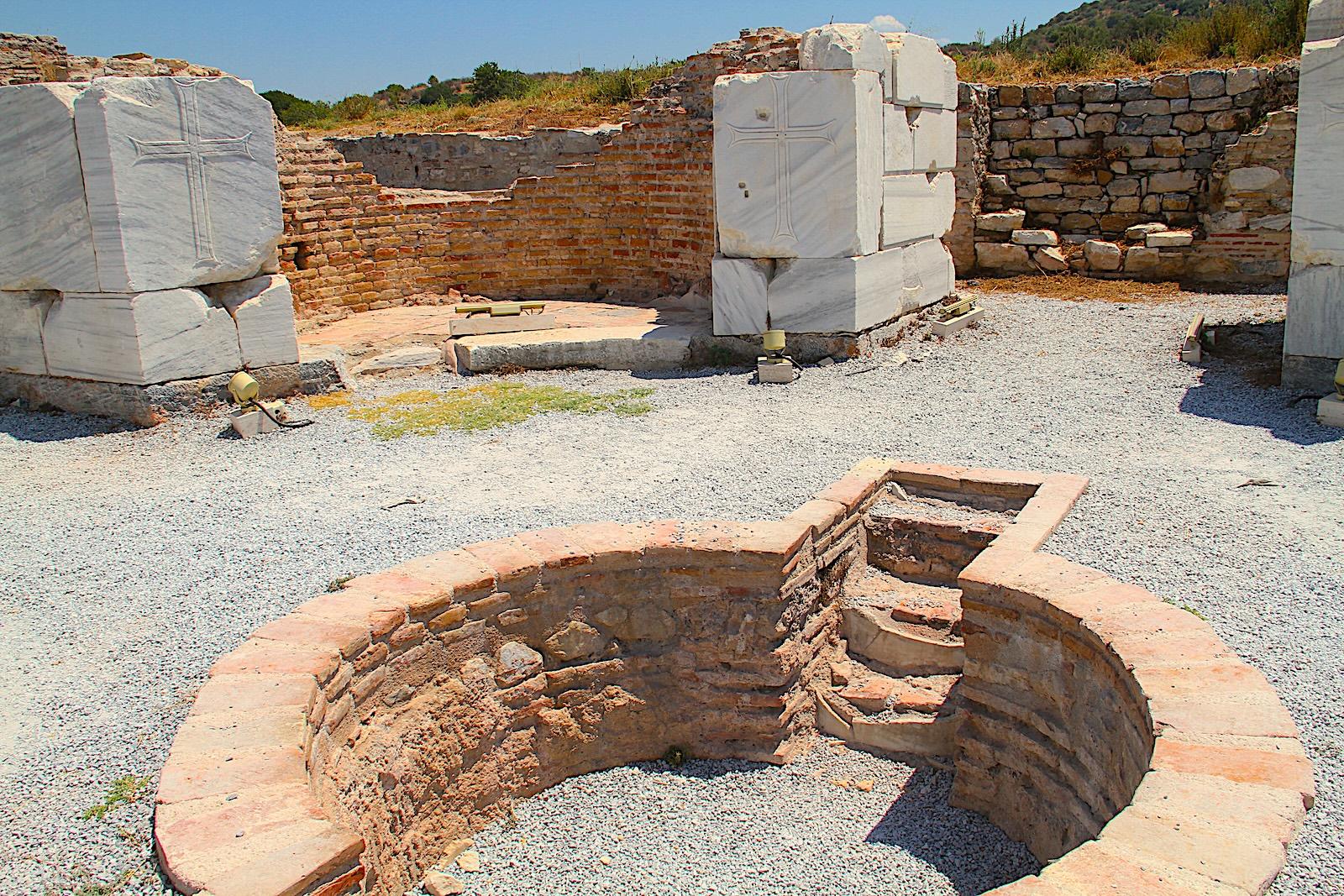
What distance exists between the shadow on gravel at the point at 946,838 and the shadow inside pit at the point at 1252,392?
3218 mm

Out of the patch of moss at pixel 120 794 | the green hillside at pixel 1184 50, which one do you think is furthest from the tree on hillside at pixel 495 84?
the patch of moss at pixel 120 794

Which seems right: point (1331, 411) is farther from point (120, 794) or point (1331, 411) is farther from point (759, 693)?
point (120, 794)

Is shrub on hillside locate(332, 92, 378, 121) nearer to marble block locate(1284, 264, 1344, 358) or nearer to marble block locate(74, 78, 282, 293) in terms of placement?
marble block locate(74, 78, 282, 293)

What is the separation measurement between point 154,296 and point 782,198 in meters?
4.76

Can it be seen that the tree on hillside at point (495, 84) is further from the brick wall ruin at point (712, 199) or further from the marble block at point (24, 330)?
the marble block at point (24, 330)

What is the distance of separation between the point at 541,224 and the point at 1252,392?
737 cm

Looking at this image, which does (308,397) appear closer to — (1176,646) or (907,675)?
(907,675)

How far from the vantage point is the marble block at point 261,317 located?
7793 mm

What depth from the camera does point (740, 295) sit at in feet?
29.1

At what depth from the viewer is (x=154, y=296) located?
7320 millimetres

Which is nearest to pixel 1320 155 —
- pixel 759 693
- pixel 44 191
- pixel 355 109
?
pixel 759 693

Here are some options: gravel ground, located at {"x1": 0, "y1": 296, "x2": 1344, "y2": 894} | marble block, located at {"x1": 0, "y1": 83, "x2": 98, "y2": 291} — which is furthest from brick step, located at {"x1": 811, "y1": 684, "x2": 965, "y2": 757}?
marble block, located at {"x1": 0, "y1": 83, "x2": 98, "y2": 291}

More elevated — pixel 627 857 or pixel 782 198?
pixel 782 198

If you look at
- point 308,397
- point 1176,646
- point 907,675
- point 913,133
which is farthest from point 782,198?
point 1176,646
